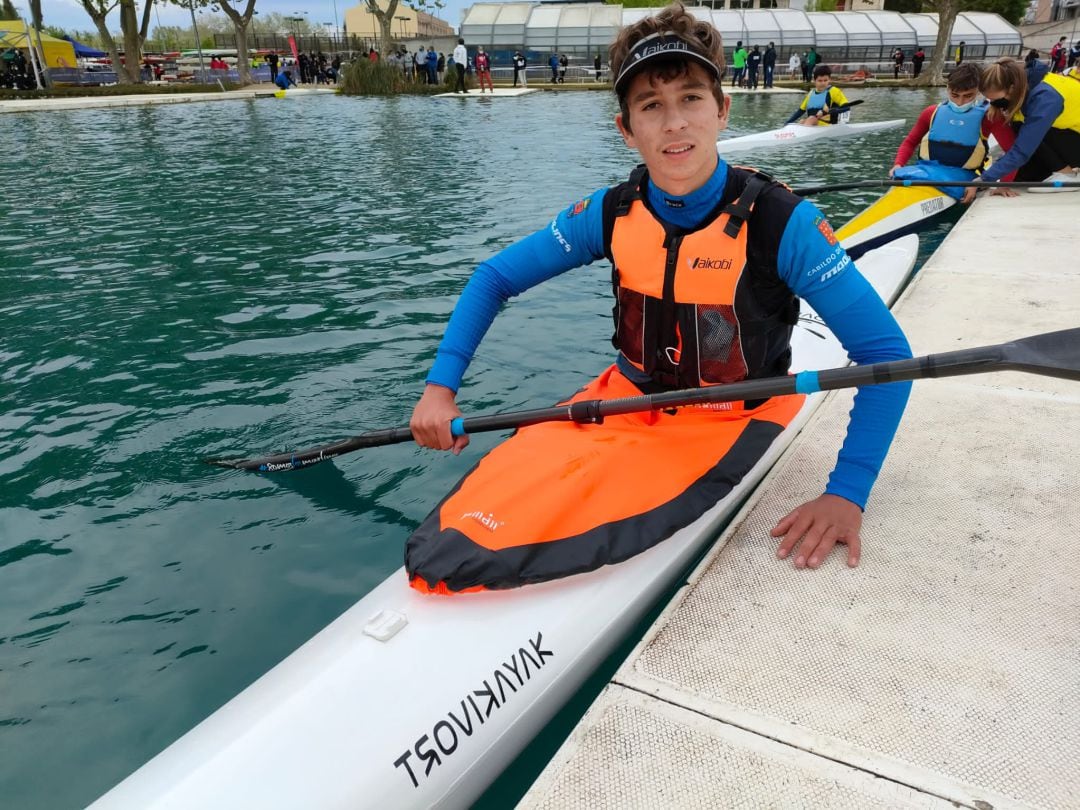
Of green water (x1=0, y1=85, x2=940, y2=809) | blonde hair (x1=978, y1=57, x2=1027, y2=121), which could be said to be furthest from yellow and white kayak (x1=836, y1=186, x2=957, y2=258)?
green water (x1=0, y1=85, x2=940, y2=809)

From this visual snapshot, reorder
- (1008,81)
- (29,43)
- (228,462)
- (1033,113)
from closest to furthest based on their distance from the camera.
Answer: (228,462) < (1008,81) < (1033,113) < (29,43)

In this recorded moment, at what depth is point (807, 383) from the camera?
230 centimetres

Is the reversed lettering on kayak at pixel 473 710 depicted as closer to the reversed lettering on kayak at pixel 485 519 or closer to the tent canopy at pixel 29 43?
the reversed lettering on kayak at pixel 485 519

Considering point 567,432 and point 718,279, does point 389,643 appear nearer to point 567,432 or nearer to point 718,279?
point 567,432

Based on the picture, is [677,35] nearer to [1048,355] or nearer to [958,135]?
[1048,355]

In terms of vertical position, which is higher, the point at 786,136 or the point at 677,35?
the point at 677,35

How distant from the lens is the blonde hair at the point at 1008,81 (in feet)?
25.7

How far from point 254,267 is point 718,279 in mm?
6181

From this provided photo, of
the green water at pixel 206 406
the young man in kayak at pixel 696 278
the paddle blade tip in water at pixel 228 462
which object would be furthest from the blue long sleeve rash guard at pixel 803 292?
the paddle blade tip in water at pixel 228 462

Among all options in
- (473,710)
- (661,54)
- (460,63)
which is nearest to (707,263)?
(661,54)

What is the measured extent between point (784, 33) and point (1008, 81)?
1678 inches

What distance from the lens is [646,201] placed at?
2.77 metres

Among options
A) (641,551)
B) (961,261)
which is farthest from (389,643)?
(961,261)

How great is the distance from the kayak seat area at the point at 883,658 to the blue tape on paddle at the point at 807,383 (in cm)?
63
